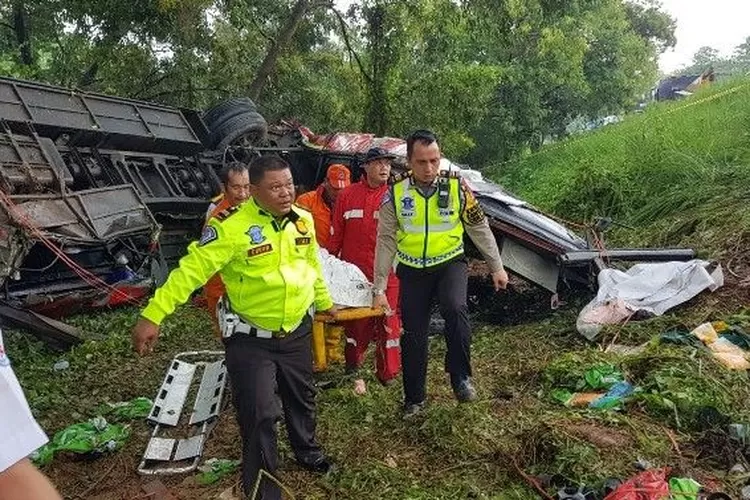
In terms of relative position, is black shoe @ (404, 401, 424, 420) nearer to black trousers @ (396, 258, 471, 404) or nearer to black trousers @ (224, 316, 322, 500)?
black trousers @ (396, 258, 471, 404)

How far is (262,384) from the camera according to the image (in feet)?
9.71

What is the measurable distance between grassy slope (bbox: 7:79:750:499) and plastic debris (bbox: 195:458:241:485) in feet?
0.20

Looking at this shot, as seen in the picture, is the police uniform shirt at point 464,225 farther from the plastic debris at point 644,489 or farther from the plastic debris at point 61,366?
the plastic debris at point 61,366

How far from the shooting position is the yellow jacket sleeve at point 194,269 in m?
2.81

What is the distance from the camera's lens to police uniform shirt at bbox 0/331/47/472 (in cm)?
100

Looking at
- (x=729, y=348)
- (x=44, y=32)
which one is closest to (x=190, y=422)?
(x=729, y=348)

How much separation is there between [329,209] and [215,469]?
2240 mm

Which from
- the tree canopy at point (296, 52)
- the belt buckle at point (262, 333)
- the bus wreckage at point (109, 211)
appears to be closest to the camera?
the belt buckle at point (262, 333)

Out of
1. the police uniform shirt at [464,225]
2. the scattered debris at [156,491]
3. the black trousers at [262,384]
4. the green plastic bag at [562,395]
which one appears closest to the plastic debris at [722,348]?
the green plastic bag at [562,395]

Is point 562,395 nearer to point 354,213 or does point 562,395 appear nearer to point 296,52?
point 354,213

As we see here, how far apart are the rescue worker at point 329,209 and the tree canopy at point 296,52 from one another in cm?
564

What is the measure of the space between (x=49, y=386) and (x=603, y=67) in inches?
817

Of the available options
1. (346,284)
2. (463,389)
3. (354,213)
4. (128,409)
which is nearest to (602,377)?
(463,389)

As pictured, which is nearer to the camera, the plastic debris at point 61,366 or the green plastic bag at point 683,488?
the green plastic bag at point 683,488
